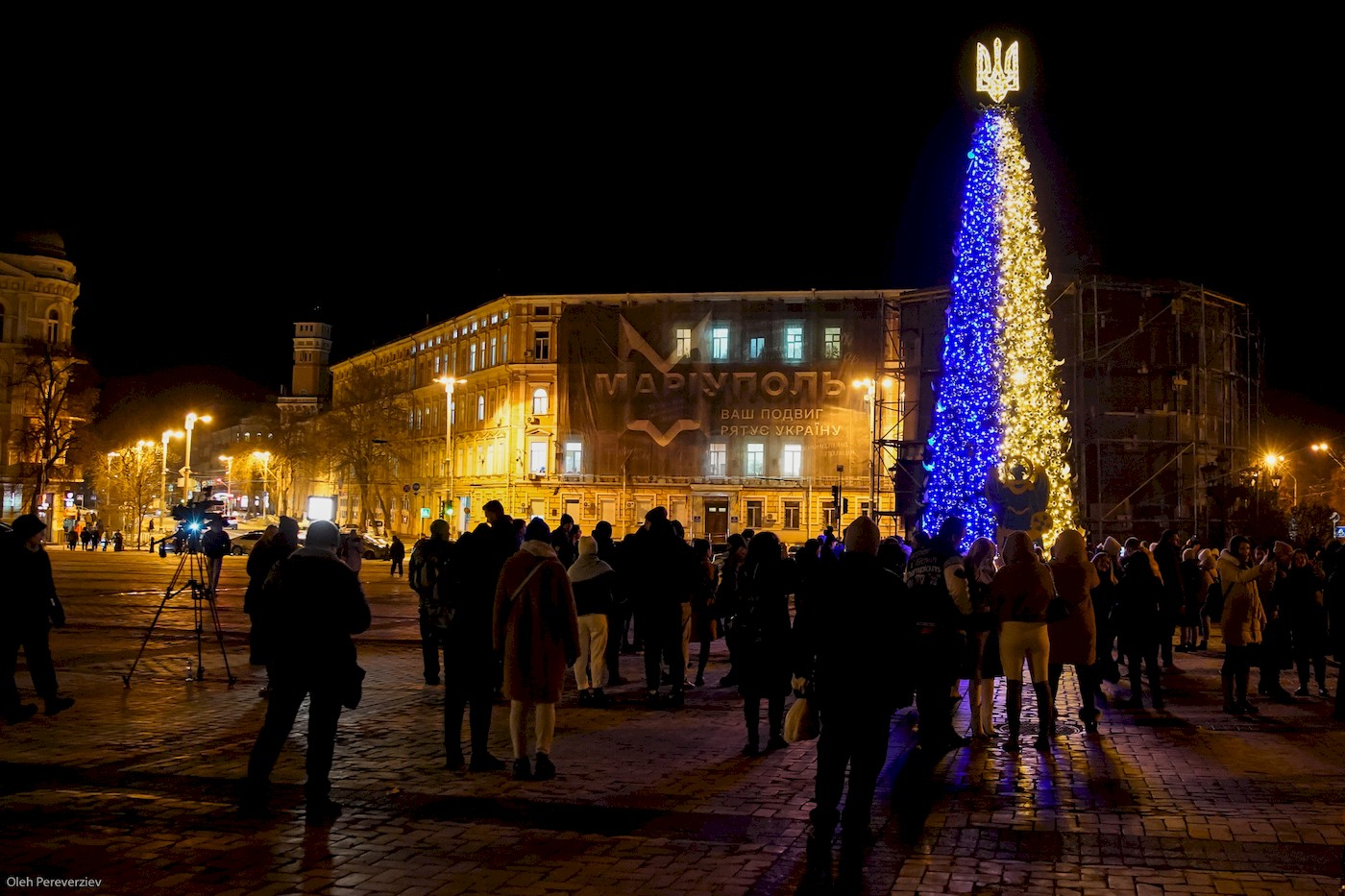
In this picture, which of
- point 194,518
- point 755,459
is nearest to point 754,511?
point 755,459

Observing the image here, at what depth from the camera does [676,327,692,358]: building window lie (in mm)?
64375

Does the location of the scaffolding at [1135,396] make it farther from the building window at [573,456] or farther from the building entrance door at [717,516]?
the building window at [573,456]

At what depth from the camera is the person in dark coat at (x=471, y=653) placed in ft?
27.4

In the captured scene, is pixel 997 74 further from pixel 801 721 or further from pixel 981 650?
pixel 801 721

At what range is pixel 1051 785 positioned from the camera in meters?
8.05

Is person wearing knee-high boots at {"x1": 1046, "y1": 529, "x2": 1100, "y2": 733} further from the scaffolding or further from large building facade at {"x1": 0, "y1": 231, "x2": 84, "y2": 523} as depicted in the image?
large building facade at {"x1": 0, "y1": 231, "x2": 84, "y2": 523}

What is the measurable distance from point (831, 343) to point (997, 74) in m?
38.7

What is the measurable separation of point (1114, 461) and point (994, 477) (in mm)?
20652

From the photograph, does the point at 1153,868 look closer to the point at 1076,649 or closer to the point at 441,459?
the point at 1076,649

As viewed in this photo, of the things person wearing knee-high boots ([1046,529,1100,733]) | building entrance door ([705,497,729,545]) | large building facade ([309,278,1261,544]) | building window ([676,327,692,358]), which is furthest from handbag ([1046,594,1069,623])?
building window ([676,327,692,358])

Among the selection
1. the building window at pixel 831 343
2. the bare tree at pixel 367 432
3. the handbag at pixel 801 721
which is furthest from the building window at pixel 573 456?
the handbag at pixel 801 721

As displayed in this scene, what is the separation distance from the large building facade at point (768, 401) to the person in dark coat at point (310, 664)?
3578 centimetres

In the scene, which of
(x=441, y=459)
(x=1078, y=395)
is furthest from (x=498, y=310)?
(x=1078, y=395)

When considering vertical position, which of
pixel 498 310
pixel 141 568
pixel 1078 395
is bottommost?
pixel 141 568
